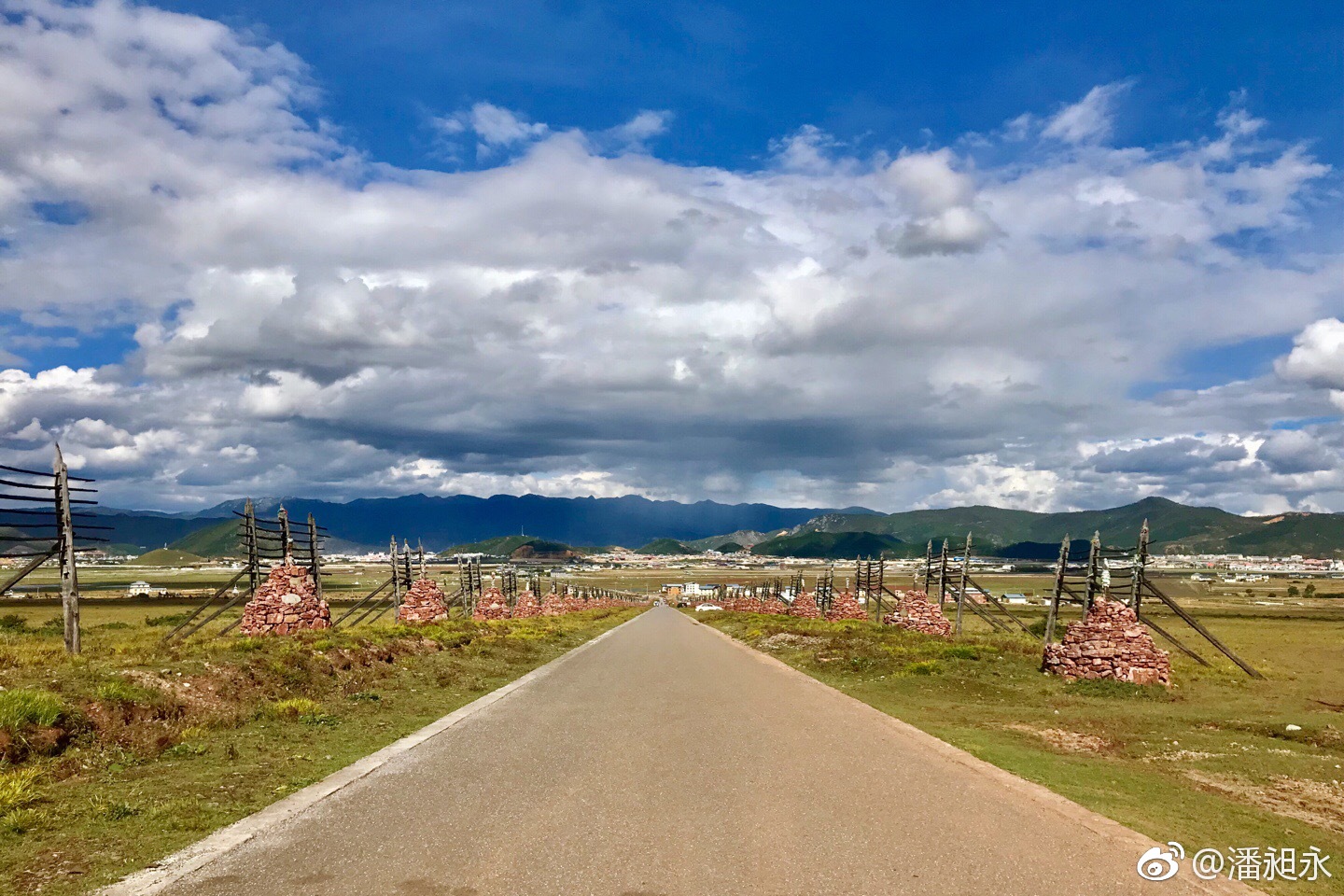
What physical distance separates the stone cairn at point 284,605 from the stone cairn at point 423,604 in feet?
48.9

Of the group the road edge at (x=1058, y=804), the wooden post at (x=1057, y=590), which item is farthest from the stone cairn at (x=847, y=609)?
the road edge at (x=1058, y=804)

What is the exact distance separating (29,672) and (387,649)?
402 inches

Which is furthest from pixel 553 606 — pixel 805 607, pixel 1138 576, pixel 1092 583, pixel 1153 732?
pixel 1153 732

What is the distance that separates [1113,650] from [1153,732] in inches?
277

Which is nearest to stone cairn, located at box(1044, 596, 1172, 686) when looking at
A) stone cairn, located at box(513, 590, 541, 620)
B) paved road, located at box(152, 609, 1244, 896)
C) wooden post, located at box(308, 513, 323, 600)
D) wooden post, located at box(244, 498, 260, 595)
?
paved road, located at box(152, 609, 1244, 896)

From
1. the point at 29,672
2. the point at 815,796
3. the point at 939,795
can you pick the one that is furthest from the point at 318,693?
the point at 939,795

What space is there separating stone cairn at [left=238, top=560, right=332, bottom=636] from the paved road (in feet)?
55.3

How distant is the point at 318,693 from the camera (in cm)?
1563

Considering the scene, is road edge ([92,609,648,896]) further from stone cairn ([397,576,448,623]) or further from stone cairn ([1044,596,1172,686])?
stone cairn ([397,576,448,623])

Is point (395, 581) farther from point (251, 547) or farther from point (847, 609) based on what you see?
point (847, 609)

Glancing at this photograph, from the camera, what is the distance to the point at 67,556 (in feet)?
58.3

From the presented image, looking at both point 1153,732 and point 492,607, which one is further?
point 492,607

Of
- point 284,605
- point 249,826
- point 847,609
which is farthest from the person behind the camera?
point 847,609

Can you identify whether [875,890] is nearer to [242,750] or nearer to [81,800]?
[81,800]
